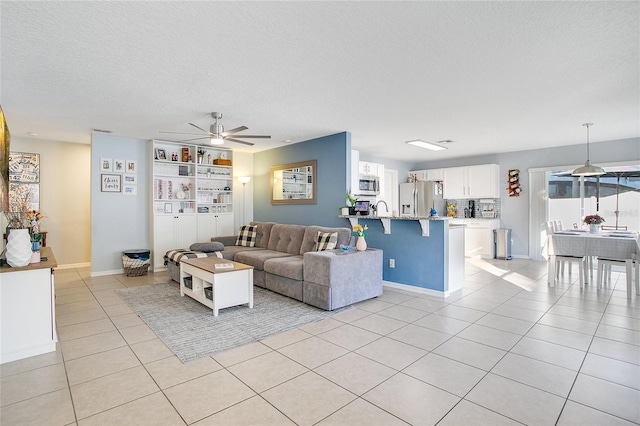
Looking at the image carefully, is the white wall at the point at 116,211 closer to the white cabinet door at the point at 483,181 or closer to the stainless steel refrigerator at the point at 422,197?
the stainless steel refrigerator at the point at 422,197

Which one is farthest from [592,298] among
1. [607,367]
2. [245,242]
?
[245,242]

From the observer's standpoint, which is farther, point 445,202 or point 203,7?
point 445,202

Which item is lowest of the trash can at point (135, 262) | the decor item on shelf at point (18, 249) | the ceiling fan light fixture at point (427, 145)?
the trash can at point (135, 262)

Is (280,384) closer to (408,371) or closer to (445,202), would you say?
(408,371)

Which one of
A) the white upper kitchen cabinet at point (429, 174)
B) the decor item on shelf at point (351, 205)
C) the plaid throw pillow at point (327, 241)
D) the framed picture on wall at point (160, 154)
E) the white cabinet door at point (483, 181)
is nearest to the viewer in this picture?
the plaid throw pillow at point (327, 241)

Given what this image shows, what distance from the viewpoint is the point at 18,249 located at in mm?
2658

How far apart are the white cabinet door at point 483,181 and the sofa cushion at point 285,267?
5318mm

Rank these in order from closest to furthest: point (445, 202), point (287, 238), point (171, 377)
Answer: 1. point (171, 377)
2. point (287, 238)
3. point (445, 202)

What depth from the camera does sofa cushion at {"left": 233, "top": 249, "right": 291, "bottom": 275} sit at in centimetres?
481

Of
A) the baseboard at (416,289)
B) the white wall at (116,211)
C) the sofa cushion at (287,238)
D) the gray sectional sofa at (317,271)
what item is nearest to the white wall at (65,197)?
the white wall at (116,211)

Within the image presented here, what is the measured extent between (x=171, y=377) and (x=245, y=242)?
12.7 ft

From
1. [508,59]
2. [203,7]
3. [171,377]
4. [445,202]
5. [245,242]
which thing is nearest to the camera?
[203,7]

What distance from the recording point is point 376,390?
2131 mm

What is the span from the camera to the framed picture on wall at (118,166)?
578cm
